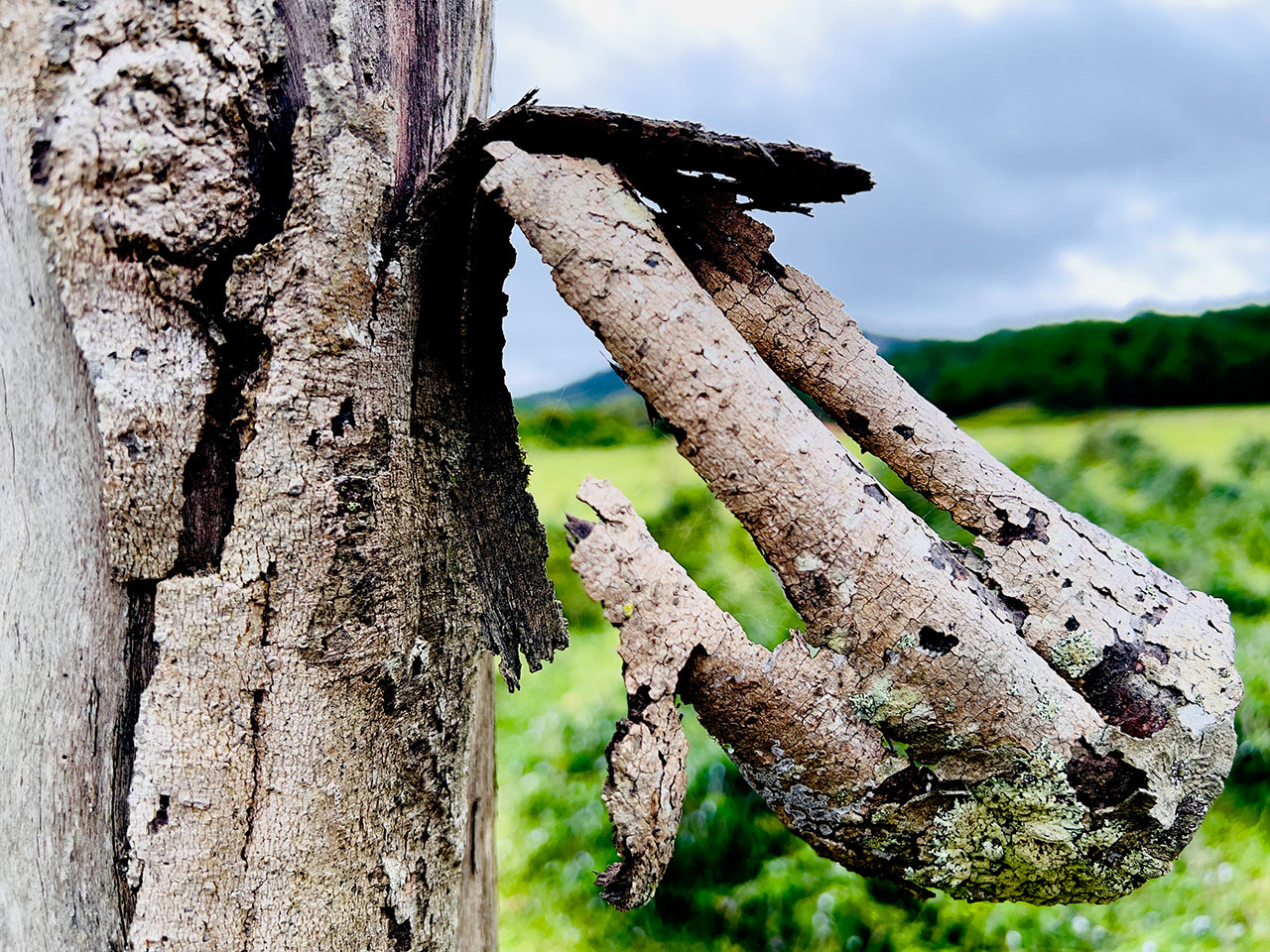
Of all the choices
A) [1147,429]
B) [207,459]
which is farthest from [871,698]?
[1147,429]

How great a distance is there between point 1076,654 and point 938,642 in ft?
0.77

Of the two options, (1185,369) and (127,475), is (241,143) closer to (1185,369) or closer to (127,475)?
(127,475)

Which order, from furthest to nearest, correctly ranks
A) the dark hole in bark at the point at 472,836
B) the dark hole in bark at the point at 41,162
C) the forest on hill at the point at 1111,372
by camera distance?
the forest on hill at the point at 1111,372 → the dark hole in bark at the point at 472,836 → the dark hole in bark at the point at 41,162

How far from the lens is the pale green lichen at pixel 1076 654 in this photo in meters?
1.07

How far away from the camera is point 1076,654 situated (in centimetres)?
107

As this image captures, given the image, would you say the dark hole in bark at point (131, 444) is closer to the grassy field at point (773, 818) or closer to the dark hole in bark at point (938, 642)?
the grassy field at point (773, 818)

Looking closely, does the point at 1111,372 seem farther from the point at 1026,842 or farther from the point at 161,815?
the point at 161,815

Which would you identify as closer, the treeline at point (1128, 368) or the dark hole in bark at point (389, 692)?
the dark hole in bark at point (389, 692)

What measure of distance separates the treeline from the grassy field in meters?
0.28

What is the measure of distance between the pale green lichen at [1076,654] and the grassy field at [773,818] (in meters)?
0.64

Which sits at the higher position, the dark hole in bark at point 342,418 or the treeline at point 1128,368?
Result: the treeline at point 1128,368

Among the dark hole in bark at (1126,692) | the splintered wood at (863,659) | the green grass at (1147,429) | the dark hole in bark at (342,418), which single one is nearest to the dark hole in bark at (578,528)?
the splintered wood at (863,659)

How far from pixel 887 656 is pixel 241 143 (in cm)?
96

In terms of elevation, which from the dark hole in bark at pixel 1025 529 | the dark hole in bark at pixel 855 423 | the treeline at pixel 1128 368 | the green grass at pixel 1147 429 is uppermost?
the treeline at pixel 1128 368
